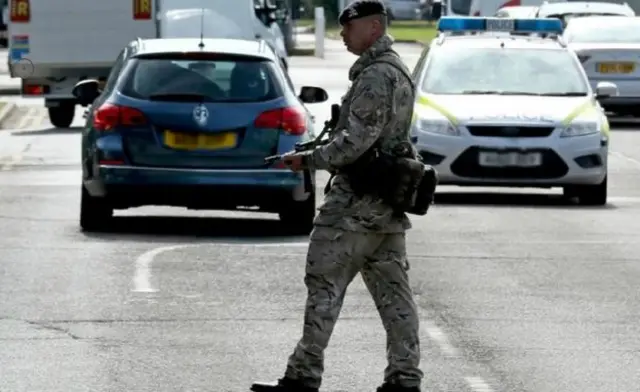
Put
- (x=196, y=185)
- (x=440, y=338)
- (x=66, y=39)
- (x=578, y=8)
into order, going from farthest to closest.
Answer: (x=578, y=8) → (x=66, y=39) → (x=196, y=185) → (x=440, y=338)

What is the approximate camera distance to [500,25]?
21219mm

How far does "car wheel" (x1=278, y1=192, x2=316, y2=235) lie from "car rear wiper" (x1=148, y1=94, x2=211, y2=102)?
1013 millimetres

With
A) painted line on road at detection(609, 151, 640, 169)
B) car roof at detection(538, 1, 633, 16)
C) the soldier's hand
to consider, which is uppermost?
the soldier's hand

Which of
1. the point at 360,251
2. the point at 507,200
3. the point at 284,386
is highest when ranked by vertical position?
the point at 360,251

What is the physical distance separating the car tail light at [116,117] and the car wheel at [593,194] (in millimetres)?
5213

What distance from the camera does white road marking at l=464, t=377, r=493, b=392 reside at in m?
8.80

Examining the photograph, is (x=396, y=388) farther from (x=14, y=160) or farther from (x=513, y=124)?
(x=14, y=160)

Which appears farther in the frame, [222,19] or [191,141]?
[222,19]

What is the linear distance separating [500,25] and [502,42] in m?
0.97

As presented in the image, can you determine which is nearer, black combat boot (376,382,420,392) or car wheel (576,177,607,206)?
black combat boot (376,382,420,392)

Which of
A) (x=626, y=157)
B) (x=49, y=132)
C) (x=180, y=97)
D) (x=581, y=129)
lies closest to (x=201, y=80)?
(x=180, y=97)

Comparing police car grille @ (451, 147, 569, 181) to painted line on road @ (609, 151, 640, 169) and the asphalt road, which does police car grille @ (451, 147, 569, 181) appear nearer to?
the asphalt road

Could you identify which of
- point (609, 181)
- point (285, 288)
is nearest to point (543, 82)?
point (609, 181)

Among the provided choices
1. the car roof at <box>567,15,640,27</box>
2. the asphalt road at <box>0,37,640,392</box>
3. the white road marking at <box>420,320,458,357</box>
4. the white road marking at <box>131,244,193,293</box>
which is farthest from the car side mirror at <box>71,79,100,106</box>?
the car roof at <box>567,15,640,27</box>
